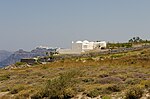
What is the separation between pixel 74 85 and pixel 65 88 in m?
1.64

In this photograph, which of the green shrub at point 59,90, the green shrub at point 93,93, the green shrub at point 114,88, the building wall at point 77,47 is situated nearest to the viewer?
the green shrub at point 93,93

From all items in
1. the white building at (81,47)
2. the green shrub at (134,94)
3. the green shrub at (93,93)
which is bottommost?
the green shrub at (93,93)

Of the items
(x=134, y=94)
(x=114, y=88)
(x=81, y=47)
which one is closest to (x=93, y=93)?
(x=114, y=88)

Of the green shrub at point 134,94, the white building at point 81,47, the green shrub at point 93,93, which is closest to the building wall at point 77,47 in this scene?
the white building at point 81,47

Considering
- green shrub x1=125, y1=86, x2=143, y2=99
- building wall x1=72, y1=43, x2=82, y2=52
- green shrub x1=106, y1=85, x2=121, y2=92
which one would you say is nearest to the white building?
building wall x1=72, y1=43, x2=82, y2=52

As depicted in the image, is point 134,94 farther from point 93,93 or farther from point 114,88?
point 93,93

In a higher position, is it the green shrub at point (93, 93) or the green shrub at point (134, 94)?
the green shrub at point (134, 94)

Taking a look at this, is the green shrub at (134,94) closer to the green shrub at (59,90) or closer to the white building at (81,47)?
the green shrub at (59,90)

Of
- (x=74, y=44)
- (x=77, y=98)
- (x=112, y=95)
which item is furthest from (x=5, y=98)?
(x=74, y=44)

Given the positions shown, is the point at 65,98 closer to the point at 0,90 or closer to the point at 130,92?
the point at 130,92

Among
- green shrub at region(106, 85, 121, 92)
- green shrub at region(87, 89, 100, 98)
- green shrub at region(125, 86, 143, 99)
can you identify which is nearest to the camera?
green shrub at region(125, 86, 143, 99)

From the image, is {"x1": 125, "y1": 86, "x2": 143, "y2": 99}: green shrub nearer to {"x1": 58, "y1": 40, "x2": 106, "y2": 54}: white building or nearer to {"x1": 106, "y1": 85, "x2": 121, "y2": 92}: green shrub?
{"x1": 106, "y1": 85, "x2": 121, "y2": 92}: green shrub

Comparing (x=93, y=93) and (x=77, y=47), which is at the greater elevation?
(x=77, y=47)

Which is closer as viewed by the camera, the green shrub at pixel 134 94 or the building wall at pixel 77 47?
the green shrub at pixel 134 94
